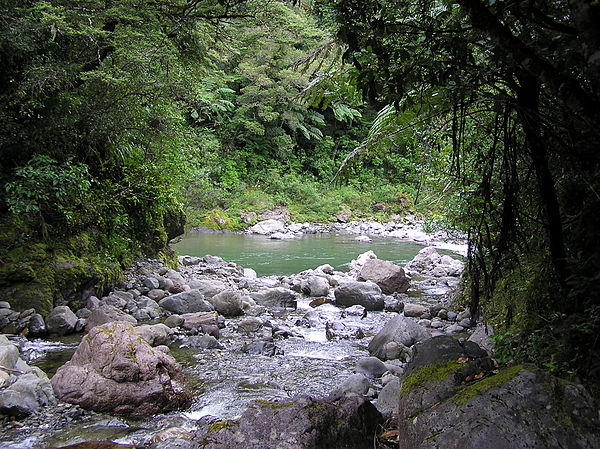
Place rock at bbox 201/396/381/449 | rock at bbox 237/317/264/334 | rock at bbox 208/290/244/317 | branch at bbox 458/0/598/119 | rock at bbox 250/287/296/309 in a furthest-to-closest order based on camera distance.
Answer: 1. rock at bbox 250/287/296/309
2. rock at bbox 208/290/244/317
3. rock at bbox 237/317/264/334
4. rock at bbox 201/396/381/449
5. branch at bbox 458/0/598/119

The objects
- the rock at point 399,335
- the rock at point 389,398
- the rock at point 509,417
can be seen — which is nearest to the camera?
the rock at point 509,417

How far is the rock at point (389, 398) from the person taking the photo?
12.0 feet

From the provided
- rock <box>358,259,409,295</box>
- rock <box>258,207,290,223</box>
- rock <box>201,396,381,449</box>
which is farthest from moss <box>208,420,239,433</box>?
rock <box>258,207,290,223</box>

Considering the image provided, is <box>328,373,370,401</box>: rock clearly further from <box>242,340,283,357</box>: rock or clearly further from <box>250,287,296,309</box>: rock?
<box>250,287,296,309</box>: rock

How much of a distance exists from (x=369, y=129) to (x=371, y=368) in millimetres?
2538

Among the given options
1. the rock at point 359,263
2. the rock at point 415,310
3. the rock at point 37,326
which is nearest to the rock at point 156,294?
the rock at point 37,326

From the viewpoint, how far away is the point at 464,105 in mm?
2051

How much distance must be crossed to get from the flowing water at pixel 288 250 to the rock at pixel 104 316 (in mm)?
5736

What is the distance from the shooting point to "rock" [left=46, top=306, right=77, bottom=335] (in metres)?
5.50

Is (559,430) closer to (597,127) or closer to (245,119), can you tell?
(597,127)

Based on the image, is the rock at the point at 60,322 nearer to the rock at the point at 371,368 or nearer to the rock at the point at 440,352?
the rock at the point at 371,368

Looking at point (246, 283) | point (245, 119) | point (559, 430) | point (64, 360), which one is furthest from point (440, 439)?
point (245, 119)

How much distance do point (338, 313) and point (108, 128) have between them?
473 cm

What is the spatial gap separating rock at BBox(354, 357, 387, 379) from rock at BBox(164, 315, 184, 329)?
2731 mm
